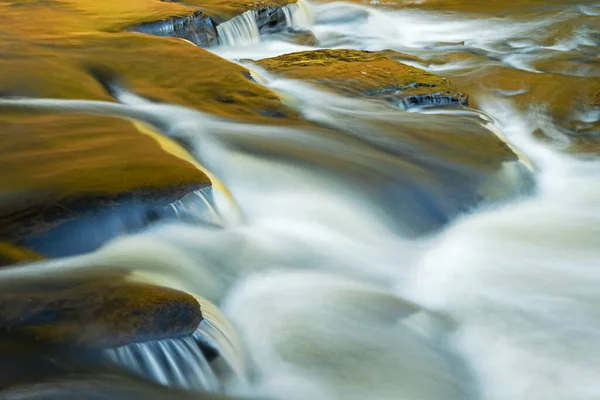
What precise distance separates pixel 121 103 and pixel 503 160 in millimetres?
3998

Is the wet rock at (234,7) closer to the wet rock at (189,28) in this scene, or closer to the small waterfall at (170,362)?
the wet rock at (189,28)

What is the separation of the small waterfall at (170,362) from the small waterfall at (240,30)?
9.47m

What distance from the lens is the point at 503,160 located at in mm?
7152

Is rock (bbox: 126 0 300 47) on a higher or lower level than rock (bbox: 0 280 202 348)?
higher

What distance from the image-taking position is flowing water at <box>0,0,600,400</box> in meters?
3.99

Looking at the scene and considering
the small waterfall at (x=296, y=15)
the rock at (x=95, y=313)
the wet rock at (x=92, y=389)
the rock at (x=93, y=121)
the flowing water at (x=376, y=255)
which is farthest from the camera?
the small waterfall at (x=296, y=15)

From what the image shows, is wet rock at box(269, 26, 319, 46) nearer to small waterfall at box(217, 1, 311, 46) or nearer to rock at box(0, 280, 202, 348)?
small waterfall at box(217, 1, 311, 46)

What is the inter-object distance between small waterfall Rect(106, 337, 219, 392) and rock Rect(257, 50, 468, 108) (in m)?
5.56

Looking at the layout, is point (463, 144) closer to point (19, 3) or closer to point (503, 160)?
point (503, 160)

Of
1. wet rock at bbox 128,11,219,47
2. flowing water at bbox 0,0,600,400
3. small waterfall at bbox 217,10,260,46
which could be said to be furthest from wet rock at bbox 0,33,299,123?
small waterfall at bbox 217,10,260,46

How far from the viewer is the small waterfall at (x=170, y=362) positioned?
3217mm

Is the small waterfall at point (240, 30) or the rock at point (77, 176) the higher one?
the small waterfall at point (240, 30)

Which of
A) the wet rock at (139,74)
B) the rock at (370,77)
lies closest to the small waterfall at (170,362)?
the wet rock at (139,74)

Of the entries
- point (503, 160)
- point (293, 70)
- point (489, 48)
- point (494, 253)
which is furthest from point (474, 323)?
point (489, 48)
